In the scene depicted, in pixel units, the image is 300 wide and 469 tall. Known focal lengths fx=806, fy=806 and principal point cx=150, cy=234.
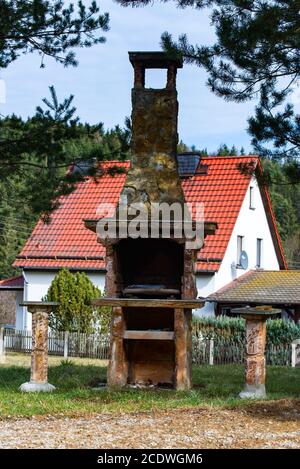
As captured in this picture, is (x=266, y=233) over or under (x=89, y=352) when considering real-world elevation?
over

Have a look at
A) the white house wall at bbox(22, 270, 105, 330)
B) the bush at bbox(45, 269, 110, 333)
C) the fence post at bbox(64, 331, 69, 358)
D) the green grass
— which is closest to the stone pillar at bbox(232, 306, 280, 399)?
the green grass

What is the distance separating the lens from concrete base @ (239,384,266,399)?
38.0ft

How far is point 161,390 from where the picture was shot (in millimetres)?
12508

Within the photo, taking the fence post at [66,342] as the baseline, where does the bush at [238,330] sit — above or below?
above

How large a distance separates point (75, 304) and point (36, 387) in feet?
48.2

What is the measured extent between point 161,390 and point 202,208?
59.5 feet

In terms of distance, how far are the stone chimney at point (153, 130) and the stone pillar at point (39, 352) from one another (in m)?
2.31

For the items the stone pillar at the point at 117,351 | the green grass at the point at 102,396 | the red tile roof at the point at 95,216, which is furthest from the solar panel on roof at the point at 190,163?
the stone pillar at the point at 117,351

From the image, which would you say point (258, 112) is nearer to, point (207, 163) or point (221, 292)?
point (221, 292)

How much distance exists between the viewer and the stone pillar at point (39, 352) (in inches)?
485

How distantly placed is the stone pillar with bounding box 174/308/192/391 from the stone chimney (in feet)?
6.78

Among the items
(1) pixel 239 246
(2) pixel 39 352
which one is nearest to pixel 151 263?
(2) pixel 39 352

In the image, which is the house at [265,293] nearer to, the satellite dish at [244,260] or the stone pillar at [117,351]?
the satellite dish at [244,260]
